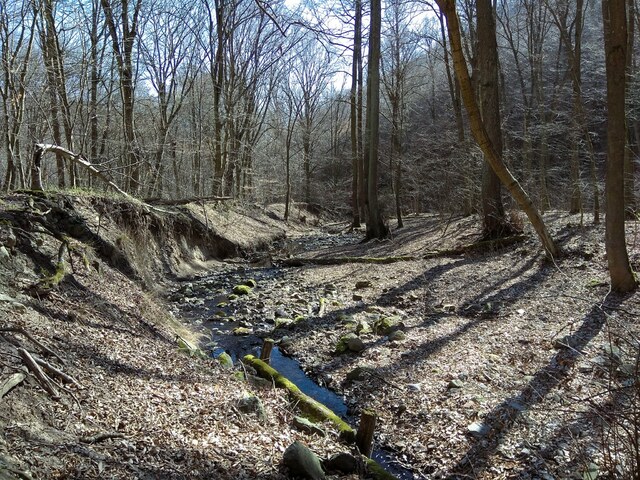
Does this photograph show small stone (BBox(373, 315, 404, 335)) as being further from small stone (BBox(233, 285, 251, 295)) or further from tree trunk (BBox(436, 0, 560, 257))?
small stone (BBox(233, 285, 251, 295))

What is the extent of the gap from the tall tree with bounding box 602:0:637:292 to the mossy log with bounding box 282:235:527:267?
13.4 ft

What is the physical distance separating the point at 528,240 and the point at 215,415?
9216 millimetres

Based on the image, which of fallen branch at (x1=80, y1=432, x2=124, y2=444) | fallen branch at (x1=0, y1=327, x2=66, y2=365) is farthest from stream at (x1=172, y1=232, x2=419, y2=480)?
fallen branch at (x1=0, y1=327, x2=66, y2=365)

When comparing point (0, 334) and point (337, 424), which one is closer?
point (0, 334)

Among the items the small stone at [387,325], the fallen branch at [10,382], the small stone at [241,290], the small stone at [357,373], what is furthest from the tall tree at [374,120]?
the fallen branch at [10,382]

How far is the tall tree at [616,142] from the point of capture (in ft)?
20.6

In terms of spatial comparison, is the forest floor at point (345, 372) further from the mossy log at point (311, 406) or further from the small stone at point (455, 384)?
the mossy log at point (311, 406)

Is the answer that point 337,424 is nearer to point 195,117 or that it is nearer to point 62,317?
point 62,317

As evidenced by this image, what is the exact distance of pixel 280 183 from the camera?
3288cm

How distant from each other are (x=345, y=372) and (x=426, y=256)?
6.30 metres

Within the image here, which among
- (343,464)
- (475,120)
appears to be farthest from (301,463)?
(475,120)

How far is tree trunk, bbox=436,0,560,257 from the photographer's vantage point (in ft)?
19.0

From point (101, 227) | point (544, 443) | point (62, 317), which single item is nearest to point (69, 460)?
point (62, 317)

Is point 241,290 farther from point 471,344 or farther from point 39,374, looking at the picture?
point 39,374
